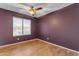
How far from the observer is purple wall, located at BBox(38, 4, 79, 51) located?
2.48 meters

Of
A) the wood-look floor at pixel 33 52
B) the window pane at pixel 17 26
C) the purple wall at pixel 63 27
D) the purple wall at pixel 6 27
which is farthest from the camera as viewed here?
the window pane at pixel 17 26

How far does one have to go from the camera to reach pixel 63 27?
9.66 feet

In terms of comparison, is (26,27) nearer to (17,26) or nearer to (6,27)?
(17,26)

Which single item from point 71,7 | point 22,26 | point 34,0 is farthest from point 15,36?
point 34,0

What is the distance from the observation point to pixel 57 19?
10.7ft

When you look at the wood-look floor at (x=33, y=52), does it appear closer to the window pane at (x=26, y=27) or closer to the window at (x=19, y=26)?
the window at (x=19, y=26)

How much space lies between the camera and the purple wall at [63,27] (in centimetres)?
248

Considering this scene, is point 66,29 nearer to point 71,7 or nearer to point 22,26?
point 71,7

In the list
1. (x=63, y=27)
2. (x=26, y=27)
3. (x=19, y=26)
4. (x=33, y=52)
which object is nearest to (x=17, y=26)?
(x=19, y=26)

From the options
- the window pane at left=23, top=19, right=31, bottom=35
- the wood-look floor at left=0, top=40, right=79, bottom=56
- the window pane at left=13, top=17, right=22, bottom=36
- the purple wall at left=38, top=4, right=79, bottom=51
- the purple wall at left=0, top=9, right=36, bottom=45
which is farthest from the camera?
the window pane at left=23, top=19, right=31, bottom=35

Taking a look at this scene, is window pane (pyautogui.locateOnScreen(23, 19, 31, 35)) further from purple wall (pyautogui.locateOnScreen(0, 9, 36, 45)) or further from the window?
purple wall (pyautogui.locateOnScreen(0, 9, 36, 45))

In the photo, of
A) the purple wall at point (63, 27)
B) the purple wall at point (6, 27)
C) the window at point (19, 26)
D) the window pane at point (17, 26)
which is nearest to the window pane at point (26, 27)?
the window at point (19, 26)

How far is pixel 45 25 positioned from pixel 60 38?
47.6 inches

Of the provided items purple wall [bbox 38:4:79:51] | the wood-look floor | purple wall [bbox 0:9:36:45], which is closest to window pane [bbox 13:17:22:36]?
purple wall [bbox 0:9:36:45]
